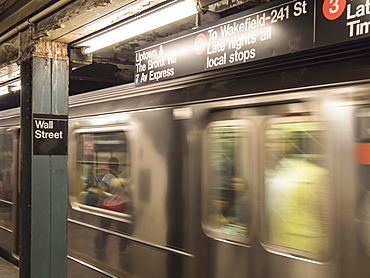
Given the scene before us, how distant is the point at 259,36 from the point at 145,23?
92 cm

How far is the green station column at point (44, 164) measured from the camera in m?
4.09

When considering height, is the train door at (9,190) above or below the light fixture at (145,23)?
below

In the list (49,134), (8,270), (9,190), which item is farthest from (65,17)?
(9,190)

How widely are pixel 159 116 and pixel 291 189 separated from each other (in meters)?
1.57

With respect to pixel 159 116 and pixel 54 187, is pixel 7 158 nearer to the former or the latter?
pixel 54 187

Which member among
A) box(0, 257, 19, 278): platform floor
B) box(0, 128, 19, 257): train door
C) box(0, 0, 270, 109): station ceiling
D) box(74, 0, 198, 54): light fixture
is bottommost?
→ box(0, 257, 19, 278): platform floor

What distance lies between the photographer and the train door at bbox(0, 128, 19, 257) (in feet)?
24.8

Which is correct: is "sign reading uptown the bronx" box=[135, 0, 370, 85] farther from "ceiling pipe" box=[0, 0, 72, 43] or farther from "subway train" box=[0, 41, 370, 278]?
"ceiling pipe" box=[0, 0, 72, 43]

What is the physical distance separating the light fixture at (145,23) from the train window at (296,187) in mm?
1004

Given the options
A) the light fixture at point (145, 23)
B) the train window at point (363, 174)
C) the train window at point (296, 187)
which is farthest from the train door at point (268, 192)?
the light fixture at point (145, 23)

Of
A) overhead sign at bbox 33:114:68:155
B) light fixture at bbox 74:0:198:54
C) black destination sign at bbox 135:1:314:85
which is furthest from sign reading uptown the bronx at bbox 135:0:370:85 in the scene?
overhead sign at bbox 33:114:68:155

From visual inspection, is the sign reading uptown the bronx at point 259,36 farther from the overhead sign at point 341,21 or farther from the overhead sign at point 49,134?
the overhead sign at point 49,134

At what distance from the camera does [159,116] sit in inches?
166

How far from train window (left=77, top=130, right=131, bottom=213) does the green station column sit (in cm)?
65
